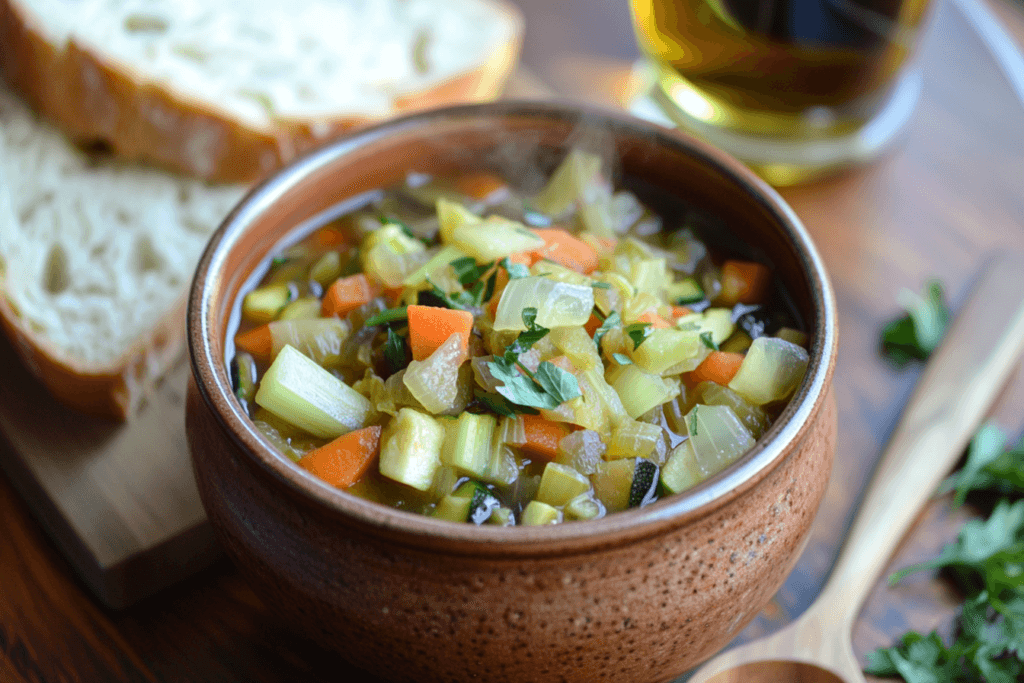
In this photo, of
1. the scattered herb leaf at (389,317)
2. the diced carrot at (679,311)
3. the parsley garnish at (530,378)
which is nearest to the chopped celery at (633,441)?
the parsley garnish at (530,378)

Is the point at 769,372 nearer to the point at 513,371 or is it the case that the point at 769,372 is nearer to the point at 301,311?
the point at 513,371

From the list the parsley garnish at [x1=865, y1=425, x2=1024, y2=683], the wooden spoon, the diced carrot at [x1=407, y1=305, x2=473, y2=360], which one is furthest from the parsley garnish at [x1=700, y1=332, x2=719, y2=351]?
the parsley garnish at [x1=865, y1=425, x2=1024, y2=683]

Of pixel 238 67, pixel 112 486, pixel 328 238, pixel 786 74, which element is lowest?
pixel 112 486

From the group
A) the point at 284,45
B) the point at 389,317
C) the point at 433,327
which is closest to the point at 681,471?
the point at 433,327

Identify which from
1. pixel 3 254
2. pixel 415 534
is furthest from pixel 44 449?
pixel 415 534

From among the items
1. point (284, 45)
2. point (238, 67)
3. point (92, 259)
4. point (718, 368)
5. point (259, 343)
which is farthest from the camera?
point (284, 45)

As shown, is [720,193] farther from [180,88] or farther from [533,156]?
[180,88]

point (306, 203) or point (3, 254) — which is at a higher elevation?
point (306, 203)
